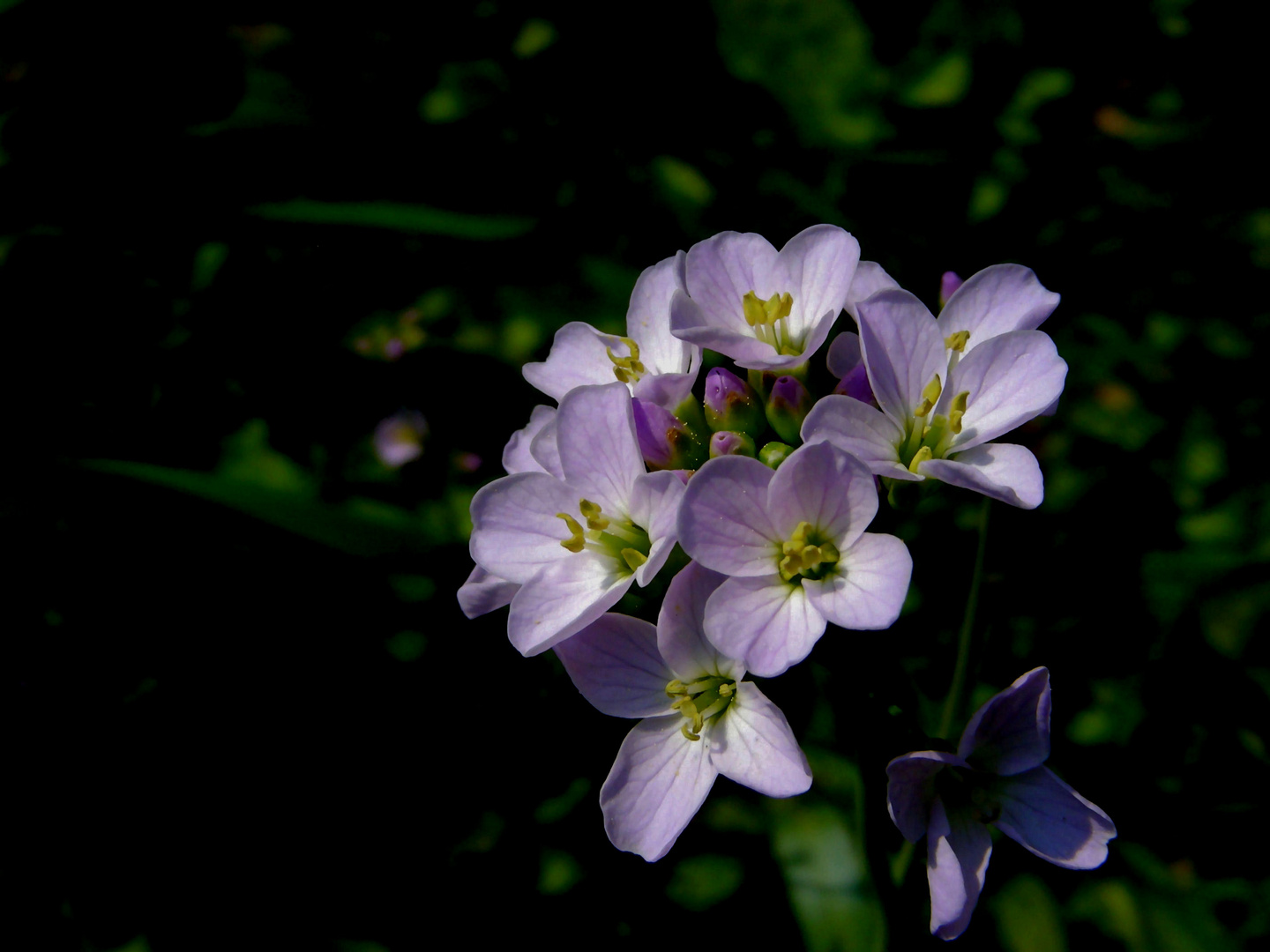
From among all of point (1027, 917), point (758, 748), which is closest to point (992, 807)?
point (758, 748)

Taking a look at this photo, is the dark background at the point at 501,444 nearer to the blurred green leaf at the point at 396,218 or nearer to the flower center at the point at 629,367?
the blurred green leaf at the point at 396,218

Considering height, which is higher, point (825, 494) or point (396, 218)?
point (825, 494)

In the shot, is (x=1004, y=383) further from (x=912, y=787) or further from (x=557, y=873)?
(x=557, y=873)

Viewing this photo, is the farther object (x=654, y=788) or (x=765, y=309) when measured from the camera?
(x=765, y=309)

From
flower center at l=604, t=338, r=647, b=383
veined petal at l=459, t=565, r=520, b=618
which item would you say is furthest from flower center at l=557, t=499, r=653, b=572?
flower center at l=604, t=338, r=647, b=383

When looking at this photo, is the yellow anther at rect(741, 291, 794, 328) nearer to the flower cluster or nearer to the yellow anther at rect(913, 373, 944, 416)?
the flower cluster

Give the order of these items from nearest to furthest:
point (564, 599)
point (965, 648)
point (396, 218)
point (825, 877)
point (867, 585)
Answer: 1. point (867, 585)
2. point (564, 599)
3. point (965, 648)
4. point (825, 877)
5. point (396, 218)
